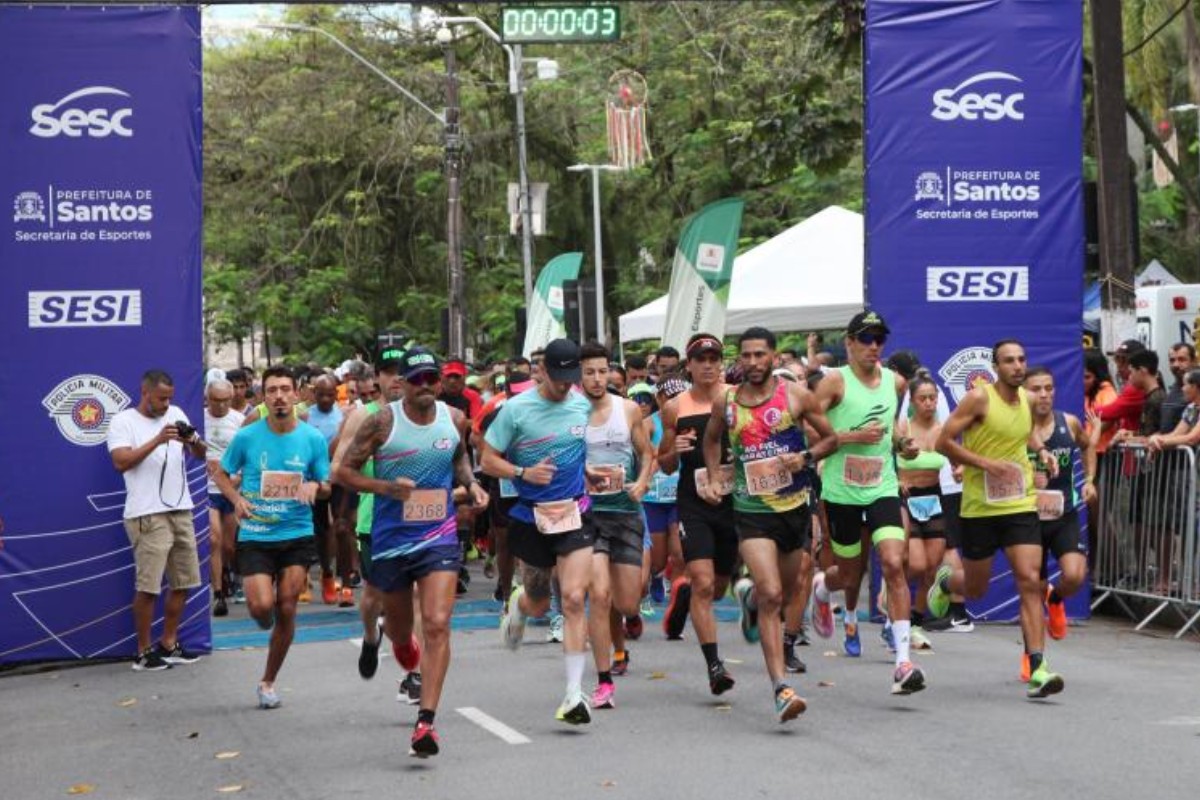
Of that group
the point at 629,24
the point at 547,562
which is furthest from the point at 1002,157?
the point at 629,24

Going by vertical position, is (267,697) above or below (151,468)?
below

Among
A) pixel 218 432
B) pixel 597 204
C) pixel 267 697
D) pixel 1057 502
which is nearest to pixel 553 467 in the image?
pixel 267 697

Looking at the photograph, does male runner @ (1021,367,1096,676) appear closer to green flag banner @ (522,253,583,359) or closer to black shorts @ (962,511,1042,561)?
black shorts @ (962,511,1042,561)

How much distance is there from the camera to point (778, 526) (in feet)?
36.1

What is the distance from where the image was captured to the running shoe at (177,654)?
1442 cm

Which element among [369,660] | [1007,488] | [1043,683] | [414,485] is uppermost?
[414,485]

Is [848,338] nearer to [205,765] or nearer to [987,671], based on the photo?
[987,671]

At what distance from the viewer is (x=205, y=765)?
392 inches

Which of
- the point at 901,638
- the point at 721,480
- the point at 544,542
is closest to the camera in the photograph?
the point at 544,542

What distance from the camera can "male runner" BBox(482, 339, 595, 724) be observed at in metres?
10.8

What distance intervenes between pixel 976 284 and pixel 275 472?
5977mm

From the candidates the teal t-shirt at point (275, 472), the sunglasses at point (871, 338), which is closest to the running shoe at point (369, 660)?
the teal t-shirt at point (275, 472)

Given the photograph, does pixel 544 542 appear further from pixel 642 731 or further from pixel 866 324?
pixel 866 324

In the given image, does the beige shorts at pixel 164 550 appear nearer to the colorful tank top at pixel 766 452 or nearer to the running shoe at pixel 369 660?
the running shoe at pixel 369 660
